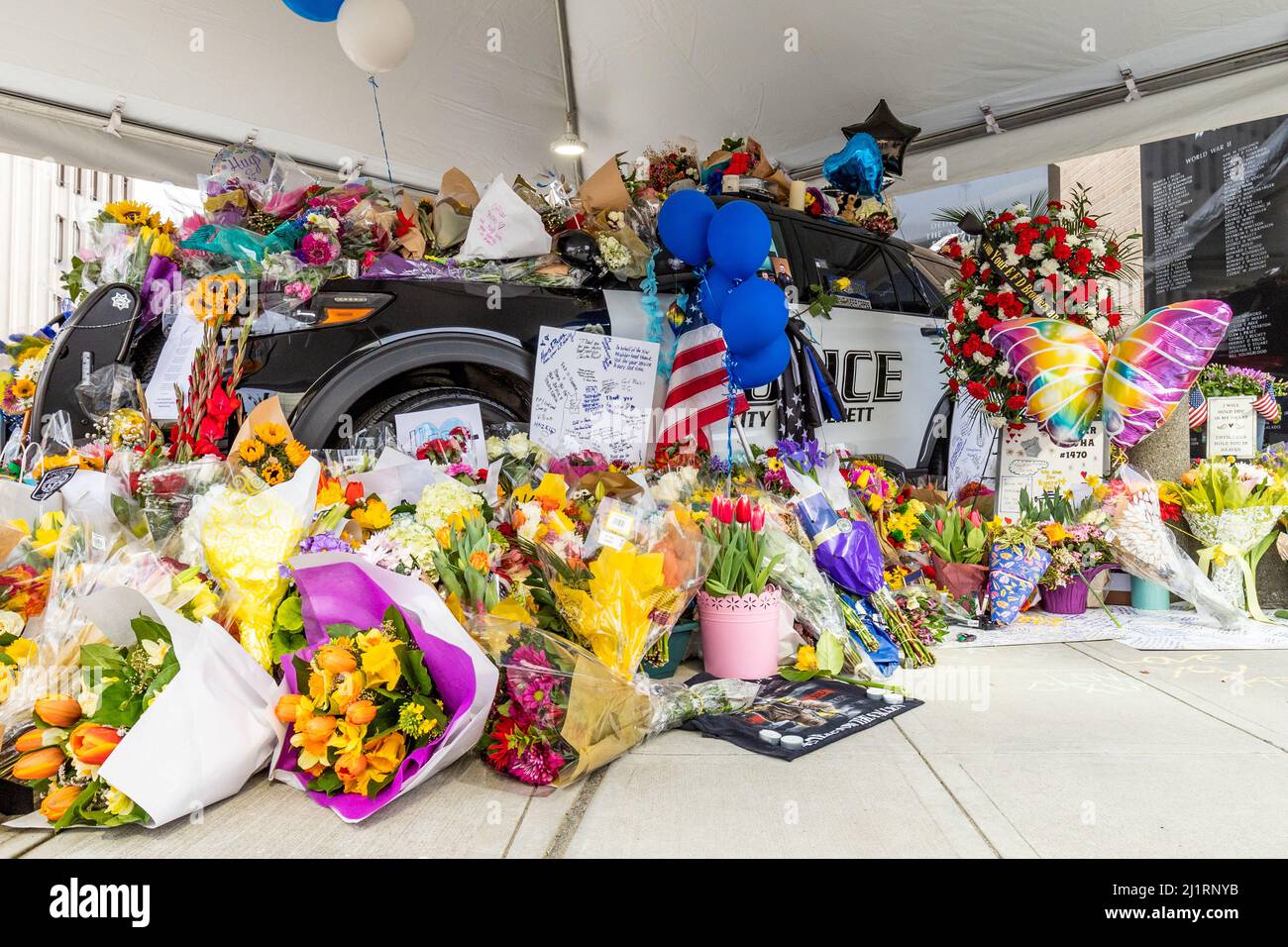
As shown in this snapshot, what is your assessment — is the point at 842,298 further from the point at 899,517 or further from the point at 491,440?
the point at 491,440

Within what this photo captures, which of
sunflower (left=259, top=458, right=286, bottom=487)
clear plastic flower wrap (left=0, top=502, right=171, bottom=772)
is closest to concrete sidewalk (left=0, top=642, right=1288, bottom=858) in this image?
clear plastic flower wrap (left=0, top=502, right=171, bottom=772)

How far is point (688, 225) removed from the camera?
122 inches

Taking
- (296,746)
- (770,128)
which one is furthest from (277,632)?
(770,128)

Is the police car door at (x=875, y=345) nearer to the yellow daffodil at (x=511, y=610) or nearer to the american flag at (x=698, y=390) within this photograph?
the american flag at (x=698, y=390)

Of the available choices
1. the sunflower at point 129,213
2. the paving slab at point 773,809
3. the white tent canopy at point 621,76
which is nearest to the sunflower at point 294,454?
the paving slab at point 773,809

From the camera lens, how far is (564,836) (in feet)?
4.17

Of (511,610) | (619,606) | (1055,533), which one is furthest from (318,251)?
(1055,533)

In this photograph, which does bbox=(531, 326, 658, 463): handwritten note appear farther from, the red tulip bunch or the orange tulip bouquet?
the orange tulip bouquet

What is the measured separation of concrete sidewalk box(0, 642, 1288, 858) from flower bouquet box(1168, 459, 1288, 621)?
3.94ft

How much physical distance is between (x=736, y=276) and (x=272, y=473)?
181cm

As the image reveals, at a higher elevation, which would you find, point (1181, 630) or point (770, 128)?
point (770, 128)

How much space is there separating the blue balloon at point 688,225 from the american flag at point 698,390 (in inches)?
12.8

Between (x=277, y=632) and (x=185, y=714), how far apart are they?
251 mm

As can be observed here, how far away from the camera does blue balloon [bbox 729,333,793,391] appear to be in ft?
9.91
